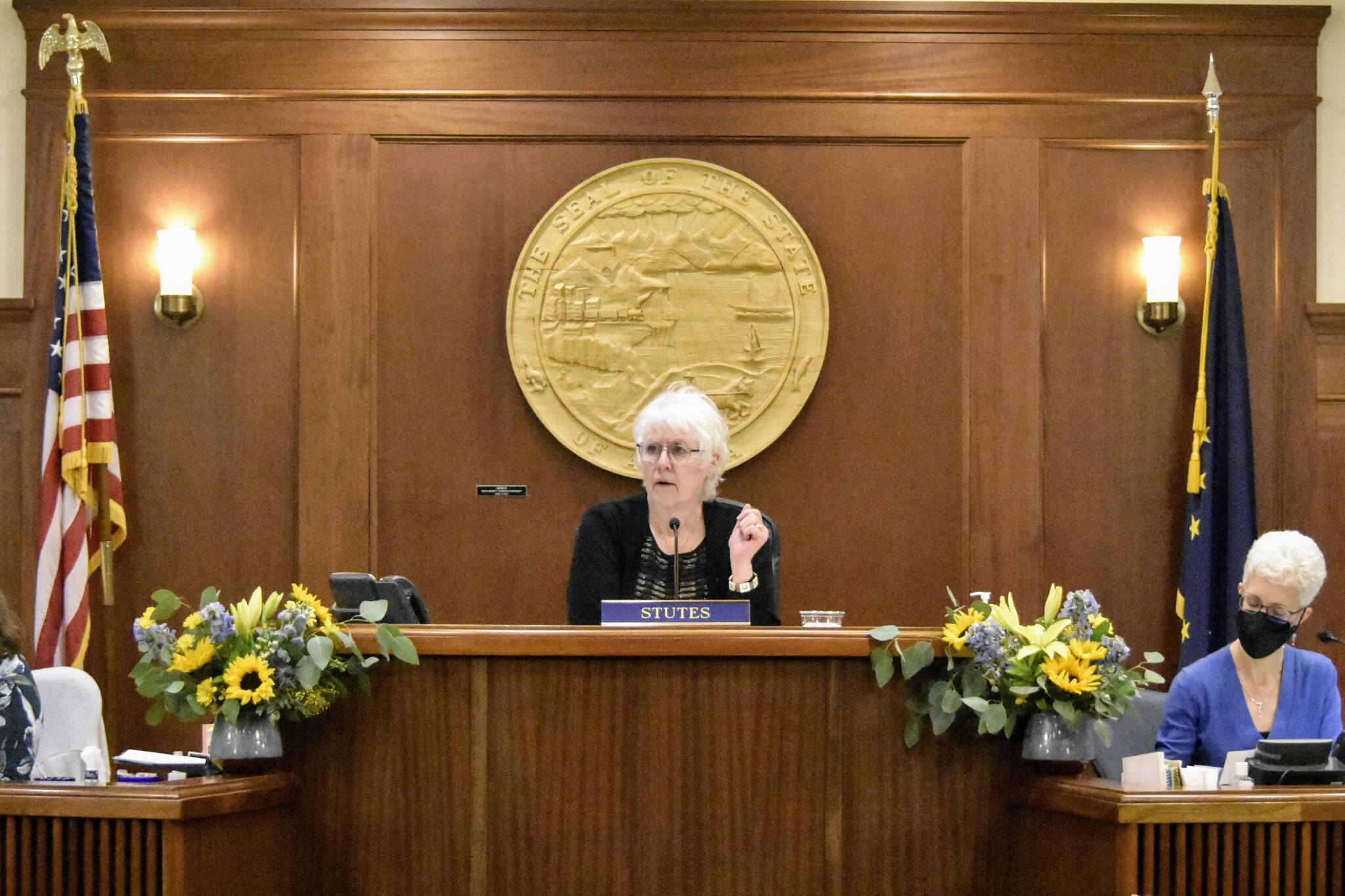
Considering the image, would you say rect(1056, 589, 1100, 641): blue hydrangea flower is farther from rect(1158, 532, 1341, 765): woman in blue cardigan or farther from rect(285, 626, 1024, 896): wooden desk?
rect(1158, 532, 1341, 765): woman in blue cardigan

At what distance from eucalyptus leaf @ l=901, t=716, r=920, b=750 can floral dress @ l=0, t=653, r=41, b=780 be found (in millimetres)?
1974

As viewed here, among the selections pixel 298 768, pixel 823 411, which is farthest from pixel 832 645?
pixel 823 411

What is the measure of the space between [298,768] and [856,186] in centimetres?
328

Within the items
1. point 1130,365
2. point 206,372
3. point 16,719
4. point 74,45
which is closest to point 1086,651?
point 16,719

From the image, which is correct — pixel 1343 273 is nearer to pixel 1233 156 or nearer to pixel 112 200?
pixel 1233 156

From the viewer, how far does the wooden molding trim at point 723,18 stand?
18.7 feet

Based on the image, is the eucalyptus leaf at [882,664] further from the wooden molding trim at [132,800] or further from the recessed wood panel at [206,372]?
the recessed wood panel at [206,372]

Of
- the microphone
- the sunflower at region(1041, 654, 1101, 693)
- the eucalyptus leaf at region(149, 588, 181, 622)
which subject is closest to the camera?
the sunflower at region(1041, 654, 1101, 693)

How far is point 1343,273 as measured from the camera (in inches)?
226

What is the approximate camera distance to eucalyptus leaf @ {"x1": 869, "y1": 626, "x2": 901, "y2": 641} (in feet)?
10.6

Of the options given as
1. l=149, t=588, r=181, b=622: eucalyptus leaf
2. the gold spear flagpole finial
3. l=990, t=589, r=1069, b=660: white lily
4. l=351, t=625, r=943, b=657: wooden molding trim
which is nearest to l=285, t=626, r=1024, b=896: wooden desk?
l=351, t=625, r=943, b=657: wooden molding trim

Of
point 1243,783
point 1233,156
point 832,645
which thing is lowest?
point 1243,783

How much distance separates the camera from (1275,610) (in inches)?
156

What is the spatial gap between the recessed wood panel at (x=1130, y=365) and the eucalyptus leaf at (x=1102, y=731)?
8.02 feet
